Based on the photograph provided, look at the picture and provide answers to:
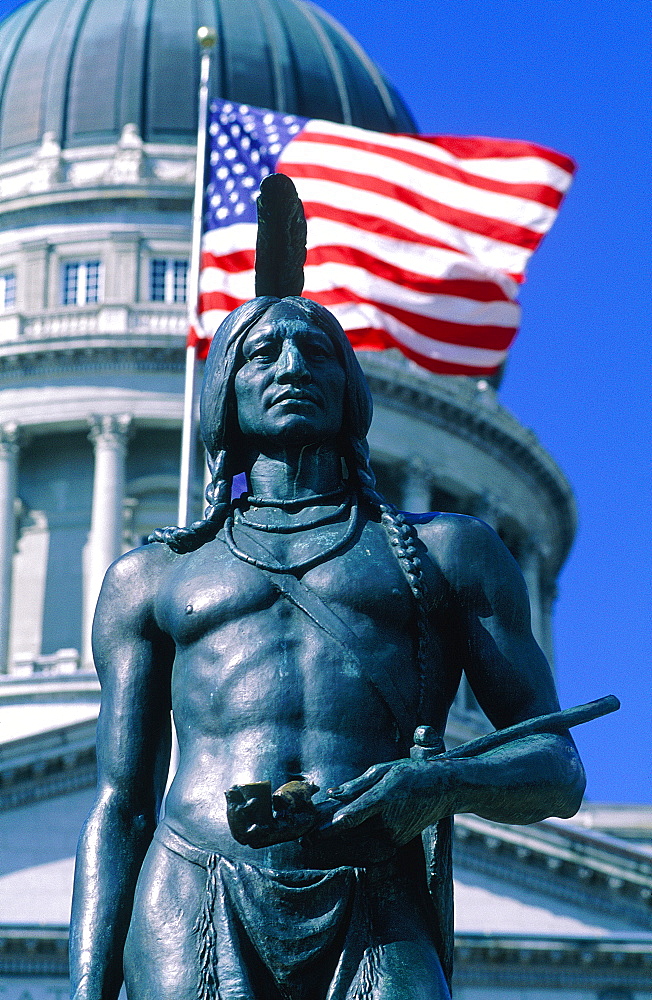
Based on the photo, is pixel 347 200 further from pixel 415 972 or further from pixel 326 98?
pixel 326 98

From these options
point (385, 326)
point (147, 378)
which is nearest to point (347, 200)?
point (385, 326)

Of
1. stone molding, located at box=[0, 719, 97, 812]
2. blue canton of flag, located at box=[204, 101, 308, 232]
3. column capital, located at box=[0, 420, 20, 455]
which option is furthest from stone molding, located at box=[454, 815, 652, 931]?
column capital, located at box=[0, 420, 20, 455]

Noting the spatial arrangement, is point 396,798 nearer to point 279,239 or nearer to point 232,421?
point 232,421

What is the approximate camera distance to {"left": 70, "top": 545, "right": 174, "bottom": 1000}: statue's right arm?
14.6 feet

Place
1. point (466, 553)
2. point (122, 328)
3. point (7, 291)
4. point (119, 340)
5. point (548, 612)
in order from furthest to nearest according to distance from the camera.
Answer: point (548, 612), point (7, 291), point (122, 328), point (119, 340), point (466, 553)

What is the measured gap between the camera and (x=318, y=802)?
4.15 metres

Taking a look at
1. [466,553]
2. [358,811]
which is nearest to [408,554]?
[466,553]

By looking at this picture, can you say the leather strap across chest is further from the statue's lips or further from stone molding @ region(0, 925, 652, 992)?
stone molding @ region(0, 925, 652, 992)

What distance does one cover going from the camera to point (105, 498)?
54656 mm

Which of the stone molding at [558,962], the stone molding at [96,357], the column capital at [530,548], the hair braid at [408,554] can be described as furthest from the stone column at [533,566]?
the hair braid at [408,554]

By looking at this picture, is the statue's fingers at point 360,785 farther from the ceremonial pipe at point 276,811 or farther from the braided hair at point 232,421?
the braided hair at point 232,421

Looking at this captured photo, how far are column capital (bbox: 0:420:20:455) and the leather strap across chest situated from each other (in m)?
51.8

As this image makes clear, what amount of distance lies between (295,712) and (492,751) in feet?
1.38

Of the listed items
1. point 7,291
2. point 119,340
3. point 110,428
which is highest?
point 7,291
